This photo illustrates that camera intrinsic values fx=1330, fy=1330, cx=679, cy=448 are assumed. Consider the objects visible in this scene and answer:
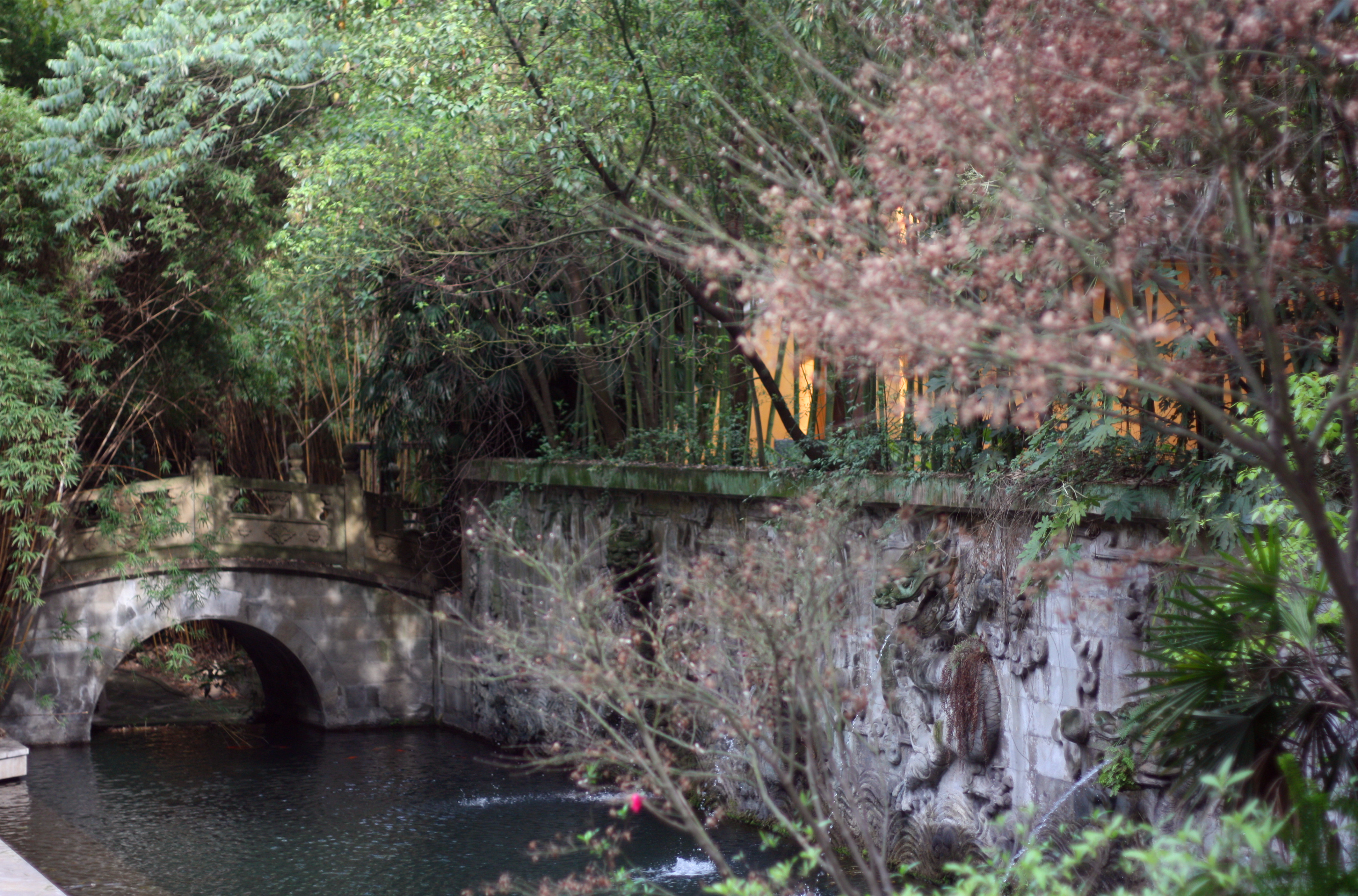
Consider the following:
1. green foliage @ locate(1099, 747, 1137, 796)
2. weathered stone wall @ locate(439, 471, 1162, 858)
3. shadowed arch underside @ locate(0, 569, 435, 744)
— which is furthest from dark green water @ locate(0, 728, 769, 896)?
green foliage @ locate(1099, 747, 1137, 796)

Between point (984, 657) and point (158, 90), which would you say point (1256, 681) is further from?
point (158, 90)

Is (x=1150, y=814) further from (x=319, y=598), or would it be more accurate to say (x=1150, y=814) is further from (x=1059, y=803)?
(x=319, y=598)

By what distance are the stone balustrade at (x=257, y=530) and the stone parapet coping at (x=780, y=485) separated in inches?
55.5

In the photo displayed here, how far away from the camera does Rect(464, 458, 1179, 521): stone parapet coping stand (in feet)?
19.5

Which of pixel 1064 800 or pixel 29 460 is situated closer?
pixel 1064 800

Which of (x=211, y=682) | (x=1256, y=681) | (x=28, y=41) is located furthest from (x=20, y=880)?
(x=211, y=682)

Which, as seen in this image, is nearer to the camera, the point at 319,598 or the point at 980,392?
the point at 980,392

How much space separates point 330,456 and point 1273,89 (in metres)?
11.6

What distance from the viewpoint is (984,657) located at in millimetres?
6902

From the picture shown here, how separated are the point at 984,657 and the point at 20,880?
4.85 m

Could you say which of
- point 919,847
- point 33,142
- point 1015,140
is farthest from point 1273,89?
point 33,142

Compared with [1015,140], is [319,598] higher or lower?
lower

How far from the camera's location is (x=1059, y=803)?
6109 millimetres

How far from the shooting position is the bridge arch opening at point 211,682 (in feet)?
42.3
